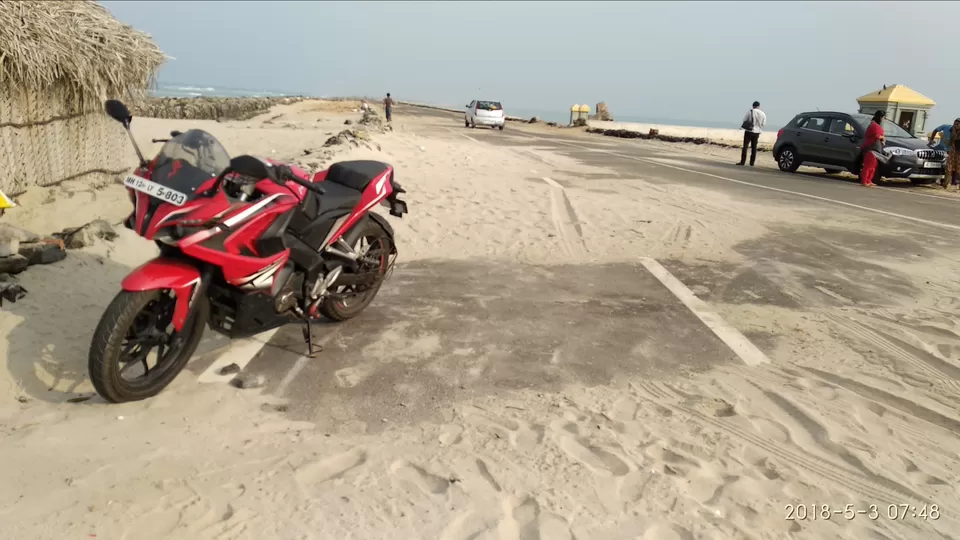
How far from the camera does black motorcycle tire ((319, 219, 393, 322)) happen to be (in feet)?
16.3

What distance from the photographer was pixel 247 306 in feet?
12.8

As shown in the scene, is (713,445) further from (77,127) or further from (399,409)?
(77,127)

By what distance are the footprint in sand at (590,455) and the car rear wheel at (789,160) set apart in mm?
16057

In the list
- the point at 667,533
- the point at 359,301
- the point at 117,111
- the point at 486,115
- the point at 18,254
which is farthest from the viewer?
the point at 486,115

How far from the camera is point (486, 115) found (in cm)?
3259

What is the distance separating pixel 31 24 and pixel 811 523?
346 inches

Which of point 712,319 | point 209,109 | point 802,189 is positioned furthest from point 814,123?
point 209,109

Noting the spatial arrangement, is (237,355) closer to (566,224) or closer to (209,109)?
(566,224)

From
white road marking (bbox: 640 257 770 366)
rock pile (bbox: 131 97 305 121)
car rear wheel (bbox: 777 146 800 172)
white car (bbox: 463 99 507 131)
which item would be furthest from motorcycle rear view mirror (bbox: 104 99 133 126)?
rock pile (bbox: 131 97 305 121)

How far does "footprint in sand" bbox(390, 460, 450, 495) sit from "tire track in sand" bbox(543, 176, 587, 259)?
4.38m

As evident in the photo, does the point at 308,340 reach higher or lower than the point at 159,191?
lower

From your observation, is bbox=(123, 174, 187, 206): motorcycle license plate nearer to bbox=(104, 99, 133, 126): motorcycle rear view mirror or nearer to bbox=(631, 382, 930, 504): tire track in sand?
bbox=(104, 99, 133, 126): motorcycle rear view mirror

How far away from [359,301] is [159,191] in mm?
2073

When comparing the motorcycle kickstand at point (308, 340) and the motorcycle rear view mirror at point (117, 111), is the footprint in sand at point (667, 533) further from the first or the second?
the motorcycle rear view mirror at point (117, 111)
